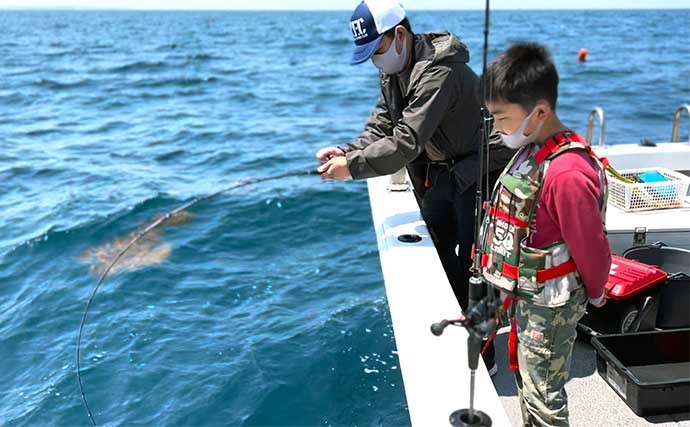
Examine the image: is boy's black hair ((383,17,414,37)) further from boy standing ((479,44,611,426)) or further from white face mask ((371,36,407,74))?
boy standing ((479,44,611,426))

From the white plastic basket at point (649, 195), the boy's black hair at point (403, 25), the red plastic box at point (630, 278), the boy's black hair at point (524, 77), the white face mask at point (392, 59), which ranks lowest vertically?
the red plastic box at point (630, 278)

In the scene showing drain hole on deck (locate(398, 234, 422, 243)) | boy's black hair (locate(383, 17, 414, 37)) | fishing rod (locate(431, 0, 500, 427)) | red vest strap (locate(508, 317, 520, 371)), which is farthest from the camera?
drain hole on deck (locate(398, 234, 422, 243))

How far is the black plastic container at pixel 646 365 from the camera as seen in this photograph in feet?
8.91

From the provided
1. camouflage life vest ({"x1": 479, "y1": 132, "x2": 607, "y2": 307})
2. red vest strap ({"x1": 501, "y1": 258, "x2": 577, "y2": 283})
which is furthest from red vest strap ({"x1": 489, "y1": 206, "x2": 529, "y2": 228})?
red vest strap ({"x1": 501, "y1": 258, "x2": 577, "y2": 283})

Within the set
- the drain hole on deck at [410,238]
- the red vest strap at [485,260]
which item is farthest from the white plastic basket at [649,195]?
the red vest strap at [485,260]

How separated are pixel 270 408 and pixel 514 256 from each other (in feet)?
7.93

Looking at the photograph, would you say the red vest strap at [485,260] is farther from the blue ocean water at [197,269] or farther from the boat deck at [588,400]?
the blue ocean water at [197,269]

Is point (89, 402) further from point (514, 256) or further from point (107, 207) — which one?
point (107, 207)

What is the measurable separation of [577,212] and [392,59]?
1.32 metres

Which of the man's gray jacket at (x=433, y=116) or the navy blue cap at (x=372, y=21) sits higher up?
the navy blue cap at (x=372, y=21)

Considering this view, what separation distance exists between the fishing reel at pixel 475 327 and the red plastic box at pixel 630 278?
4.51ft

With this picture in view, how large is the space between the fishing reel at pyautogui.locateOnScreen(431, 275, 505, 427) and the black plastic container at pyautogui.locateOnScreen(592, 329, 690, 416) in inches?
43.3

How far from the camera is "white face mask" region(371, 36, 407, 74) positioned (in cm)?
288

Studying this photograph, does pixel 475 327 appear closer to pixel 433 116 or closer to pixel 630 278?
pixel 433 116
